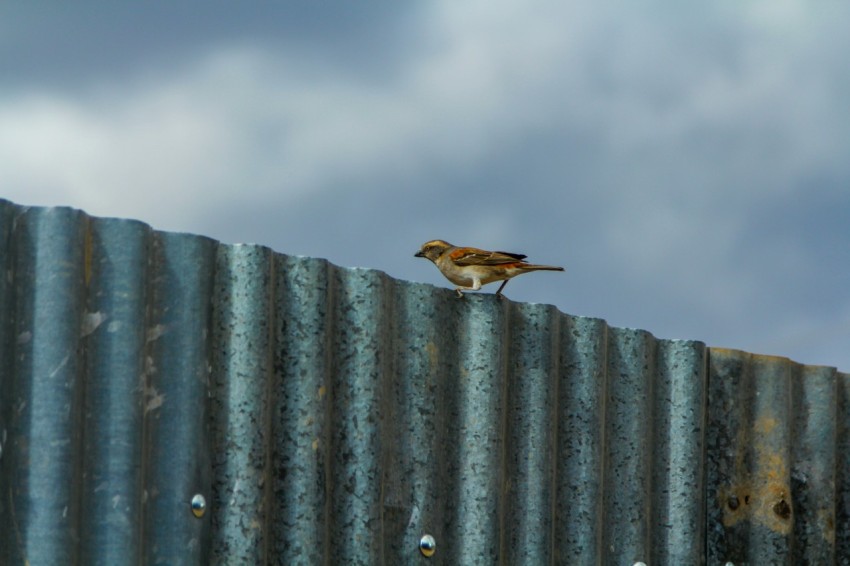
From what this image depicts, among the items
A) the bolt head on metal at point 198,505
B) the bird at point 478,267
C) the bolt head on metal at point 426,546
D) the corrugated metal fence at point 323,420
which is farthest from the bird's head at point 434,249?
the bolt head on metal at point 198,505

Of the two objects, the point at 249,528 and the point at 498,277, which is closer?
the point at 249,528

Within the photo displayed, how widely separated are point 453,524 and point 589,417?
0.96 m

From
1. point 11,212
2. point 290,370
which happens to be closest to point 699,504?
point 290,370

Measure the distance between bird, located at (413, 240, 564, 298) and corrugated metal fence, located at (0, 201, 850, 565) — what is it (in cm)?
37

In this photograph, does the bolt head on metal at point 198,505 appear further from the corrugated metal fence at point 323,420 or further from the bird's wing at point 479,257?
the bird's wing at point 479,257

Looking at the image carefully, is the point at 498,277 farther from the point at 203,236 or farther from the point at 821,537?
the point at 821,537

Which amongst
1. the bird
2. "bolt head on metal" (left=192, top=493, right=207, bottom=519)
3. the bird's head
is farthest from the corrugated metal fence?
the bird's head

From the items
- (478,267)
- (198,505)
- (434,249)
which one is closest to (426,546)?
(198,505)

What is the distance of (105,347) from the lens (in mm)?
4957

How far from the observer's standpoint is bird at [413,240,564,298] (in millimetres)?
6574

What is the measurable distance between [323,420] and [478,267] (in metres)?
1.49

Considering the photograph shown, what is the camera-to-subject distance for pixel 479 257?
6641mm

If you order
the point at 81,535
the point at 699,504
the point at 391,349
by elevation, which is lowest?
the point at 81,535

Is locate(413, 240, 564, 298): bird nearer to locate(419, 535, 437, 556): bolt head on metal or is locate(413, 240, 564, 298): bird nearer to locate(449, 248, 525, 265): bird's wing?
locate(449, 248, 525, 265): bird's wing
